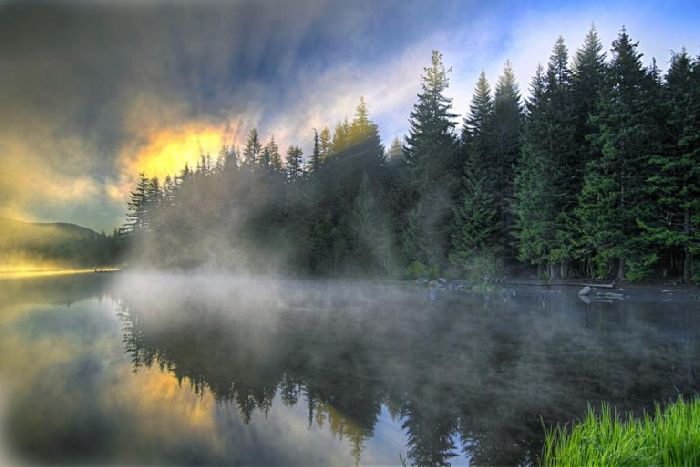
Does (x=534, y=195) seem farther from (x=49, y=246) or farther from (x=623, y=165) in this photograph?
(x=49, y=246)

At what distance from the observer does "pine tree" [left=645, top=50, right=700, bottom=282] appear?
802 inches

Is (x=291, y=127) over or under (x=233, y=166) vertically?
under

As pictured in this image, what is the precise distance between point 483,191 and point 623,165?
32.4 ft

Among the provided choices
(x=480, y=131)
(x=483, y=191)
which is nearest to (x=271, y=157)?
(x=480, y=131)

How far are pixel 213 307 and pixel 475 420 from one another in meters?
14.5

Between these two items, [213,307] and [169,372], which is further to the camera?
[213,307]

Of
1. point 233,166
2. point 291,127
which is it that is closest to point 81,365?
point 291,127

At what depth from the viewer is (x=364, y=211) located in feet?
116

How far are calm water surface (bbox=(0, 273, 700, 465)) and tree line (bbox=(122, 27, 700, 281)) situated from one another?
1084cm

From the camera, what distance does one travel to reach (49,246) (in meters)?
31.4

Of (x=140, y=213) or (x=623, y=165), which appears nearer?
(x=623, y=165)

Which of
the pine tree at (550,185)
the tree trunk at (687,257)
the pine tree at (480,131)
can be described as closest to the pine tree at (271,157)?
the pine tree at (480,131)

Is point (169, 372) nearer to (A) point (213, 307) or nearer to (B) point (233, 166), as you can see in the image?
(A) point (213, 307)

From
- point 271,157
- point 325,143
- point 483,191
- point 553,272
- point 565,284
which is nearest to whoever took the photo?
point 565,284
